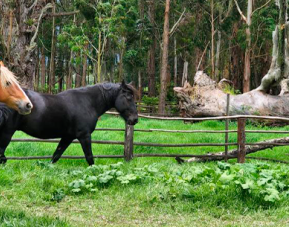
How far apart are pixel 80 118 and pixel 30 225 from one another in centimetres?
308

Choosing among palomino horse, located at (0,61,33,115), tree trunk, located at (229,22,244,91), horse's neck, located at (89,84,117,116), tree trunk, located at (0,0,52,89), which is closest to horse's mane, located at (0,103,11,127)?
horse's neck, located at (89,84,117,116)

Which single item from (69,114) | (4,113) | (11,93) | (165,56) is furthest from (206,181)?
(165,56)

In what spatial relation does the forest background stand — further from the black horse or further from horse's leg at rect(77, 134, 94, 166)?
horse's leg at rect(77, 134, 94, 166)

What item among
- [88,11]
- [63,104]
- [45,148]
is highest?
[88,11]

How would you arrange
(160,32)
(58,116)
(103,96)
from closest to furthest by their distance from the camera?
1. (58,116)
2. (103,96)
3. (160,32)

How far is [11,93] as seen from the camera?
4273 mm

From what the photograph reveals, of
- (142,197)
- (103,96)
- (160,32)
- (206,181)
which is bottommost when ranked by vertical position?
(142,197)

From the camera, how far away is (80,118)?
6.62 m

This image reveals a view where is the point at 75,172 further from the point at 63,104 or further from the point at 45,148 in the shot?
the point at 45,148

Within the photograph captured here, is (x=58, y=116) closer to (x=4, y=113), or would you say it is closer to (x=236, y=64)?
(x=4, y=113)

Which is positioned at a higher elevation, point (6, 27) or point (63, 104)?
point (6, 27)

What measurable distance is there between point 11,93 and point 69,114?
231 centimetres

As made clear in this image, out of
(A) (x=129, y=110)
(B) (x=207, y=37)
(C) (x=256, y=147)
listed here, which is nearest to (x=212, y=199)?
(A) (x=129, y=110)

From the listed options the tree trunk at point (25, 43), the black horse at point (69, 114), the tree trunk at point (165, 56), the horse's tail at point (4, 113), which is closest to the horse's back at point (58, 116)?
the black horse at point (69, 114)
